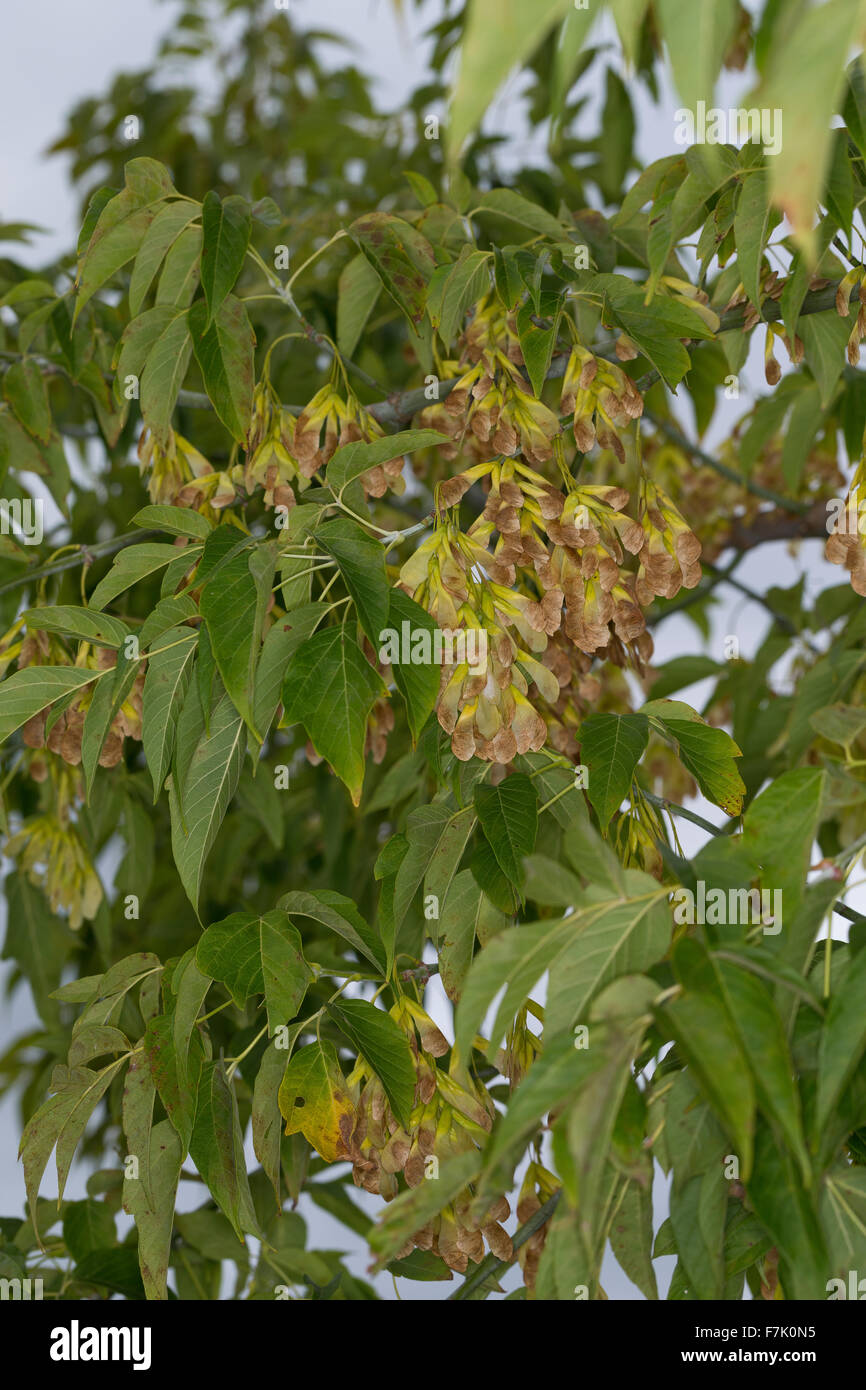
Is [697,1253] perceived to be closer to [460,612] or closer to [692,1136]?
[692,1136]

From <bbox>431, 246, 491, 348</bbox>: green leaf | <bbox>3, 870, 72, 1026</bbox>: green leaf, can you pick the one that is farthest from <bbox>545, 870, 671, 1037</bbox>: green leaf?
<bbox>3, 870, 72, 1026</bbox>: green leaf

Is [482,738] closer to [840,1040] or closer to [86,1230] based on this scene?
[840,1040]

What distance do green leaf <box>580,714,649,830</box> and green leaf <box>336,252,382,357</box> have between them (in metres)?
0.23

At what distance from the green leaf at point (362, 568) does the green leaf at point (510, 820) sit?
0.08 meters

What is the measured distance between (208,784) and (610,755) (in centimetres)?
13

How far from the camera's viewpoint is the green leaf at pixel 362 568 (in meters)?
0.34

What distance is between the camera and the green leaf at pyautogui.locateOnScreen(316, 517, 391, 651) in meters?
0.34

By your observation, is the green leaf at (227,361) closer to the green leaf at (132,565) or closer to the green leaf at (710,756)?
the green leaf at (132,565)

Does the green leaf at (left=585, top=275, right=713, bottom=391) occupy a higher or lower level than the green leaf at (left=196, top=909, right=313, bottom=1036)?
higher

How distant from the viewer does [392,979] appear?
1.35 ft

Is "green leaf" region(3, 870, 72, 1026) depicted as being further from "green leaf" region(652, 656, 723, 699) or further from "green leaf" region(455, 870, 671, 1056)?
"green leaf" region(455, 870, 671, 1056)

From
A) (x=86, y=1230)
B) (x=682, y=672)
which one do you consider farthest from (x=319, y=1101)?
(x=682, y=672)
